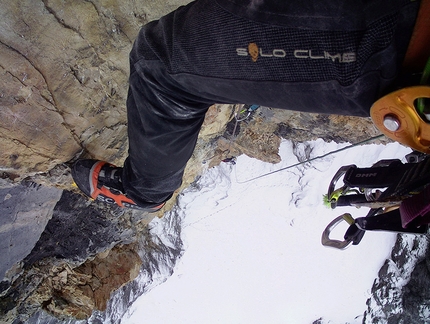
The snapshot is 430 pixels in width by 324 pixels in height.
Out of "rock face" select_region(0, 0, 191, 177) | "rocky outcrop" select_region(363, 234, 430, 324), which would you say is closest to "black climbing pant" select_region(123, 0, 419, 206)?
"rock face" select_region(0, 0, 191, 177)

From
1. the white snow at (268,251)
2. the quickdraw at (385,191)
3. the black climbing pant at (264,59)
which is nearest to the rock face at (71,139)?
the black climbing pant at (264,59)

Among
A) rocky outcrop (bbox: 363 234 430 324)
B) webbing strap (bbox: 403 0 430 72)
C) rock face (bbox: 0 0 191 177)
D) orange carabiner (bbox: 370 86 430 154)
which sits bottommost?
rocky outcrop (bbox: 363 234 430 324)

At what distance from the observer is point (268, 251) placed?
3.48m

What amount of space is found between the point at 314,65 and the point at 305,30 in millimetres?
63

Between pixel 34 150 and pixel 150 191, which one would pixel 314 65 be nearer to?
pixel 150 191

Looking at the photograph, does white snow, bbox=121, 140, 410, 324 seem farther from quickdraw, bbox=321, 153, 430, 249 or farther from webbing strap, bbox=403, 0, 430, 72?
webbing strap, bbox=403, 0, 430, 72

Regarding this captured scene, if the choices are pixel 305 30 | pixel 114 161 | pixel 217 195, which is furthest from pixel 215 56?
pixel 217 195

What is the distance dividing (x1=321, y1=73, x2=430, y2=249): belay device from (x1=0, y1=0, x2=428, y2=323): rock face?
94 cm

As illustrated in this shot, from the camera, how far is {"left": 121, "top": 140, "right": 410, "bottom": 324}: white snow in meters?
3.31

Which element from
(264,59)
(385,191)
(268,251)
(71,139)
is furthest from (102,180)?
(268,251)

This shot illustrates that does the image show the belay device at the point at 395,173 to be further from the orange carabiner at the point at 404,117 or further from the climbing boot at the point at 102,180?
the climbing boot at the point at 102,180

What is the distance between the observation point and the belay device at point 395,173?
0.57 meters

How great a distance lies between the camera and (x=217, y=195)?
340 cm

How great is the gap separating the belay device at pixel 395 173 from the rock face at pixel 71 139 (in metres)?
0.94
